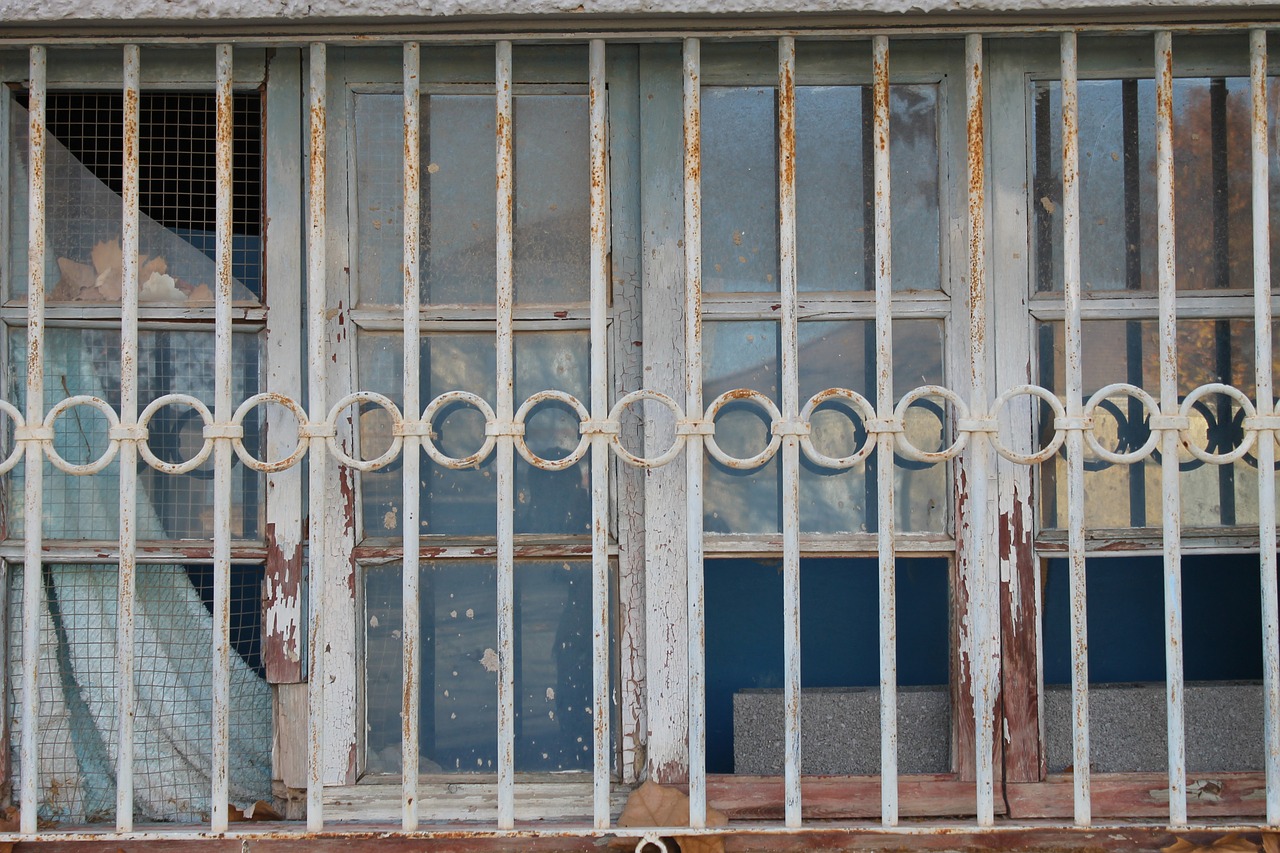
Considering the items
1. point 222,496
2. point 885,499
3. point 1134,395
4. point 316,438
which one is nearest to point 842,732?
point 885,499

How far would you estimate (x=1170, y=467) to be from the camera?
5.44ft

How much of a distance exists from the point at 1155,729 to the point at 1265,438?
0.63 metres

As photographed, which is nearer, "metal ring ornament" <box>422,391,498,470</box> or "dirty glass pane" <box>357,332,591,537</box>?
"metal ring ornament" <box>422,391,498,470</box>

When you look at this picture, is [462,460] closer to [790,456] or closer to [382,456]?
[382,456]

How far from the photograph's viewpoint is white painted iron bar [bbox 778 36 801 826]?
1.66 meters

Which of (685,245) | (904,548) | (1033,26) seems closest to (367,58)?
(685,245)

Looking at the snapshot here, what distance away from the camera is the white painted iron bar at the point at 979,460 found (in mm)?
1664

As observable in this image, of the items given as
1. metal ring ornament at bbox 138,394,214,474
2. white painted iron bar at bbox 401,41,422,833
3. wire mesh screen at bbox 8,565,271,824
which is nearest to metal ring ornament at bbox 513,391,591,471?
white painted iron bar at bbox 401,41,422,833

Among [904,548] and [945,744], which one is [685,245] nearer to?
[904,548]

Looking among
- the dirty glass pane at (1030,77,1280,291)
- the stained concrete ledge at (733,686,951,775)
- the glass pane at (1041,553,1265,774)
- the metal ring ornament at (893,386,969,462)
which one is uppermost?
the dirty glass pane at (1030,77,1280,291)

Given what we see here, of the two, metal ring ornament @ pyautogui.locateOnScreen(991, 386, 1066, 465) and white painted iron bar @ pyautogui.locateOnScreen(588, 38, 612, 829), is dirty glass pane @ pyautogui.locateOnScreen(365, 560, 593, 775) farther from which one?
metal ring ornament @ pyautogui.locateOnScreen(991, 386, 1066, 465)

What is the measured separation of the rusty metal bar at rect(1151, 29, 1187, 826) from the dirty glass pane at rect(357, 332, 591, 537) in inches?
42.4

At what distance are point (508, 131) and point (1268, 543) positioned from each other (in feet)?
5.13

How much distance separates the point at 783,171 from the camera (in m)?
1.70
